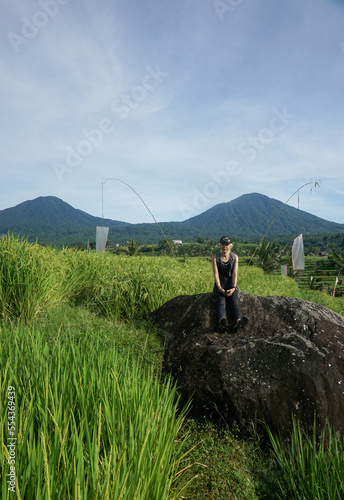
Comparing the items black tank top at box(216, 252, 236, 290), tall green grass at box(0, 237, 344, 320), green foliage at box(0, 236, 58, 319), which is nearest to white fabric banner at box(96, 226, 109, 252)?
tall green grass at box(0, 237, 344, 320)

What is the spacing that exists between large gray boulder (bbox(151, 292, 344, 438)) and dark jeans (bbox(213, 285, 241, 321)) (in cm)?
20

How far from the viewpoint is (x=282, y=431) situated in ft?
10.8

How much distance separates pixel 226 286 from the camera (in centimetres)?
471

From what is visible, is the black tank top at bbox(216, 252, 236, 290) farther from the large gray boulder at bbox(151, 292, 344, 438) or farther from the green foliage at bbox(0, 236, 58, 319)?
the green foliage at bbox(0, 236, 58, 319)

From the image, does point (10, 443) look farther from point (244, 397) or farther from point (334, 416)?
point (334, 416)

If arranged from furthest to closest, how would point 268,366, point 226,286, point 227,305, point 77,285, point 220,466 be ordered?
1. point 77,285
2. point 226,286
3. point 227,305
4. point 268,366
5. point 220,466

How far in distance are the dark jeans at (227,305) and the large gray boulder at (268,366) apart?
197 millimetres

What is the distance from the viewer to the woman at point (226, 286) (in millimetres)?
4363

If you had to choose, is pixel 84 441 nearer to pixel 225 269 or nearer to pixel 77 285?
pixel 225 269

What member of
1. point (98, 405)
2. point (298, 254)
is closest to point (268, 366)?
point (98, 405)

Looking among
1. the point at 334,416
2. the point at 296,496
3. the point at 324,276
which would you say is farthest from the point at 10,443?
the point at 324,276

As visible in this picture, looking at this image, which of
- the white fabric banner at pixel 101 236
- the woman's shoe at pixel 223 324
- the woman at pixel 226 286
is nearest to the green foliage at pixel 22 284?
the woman at pixel 226 286

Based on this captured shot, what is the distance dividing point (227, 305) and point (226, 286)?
29 centimetres

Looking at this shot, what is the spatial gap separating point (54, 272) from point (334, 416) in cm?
508
